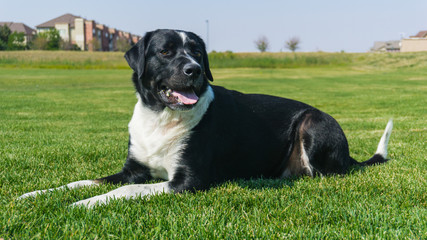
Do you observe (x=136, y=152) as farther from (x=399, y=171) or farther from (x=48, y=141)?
(x=48, y=141)

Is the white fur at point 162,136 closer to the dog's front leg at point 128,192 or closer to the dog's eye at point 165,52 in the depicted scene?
the dog's front leg at point 128,192

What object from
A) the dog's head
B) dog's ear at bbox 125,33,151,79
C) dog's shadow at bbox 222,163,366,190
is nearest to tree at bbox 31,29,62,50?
dog's ear at bbox 125,33,151,79

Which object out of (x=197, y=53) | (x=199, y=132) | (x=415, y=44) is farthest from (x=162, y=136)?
(x=415, y=44)

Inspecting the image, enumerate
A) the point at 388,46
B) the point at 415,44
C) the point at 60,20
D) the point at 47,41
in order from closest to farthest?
the point at 415,44 → the point at 47,41 → the point at 60,20 → the point at 388,46

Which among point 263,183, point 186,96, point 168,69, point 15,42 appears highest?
point 15,42

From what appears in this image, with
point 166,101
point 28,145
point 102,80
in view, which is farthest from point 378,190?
point 102,80

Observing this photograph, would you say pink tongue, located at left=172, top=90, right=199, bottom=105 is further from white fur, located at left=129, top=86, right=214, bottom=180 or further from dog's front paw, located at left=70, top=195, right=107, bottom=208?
dog's front paw, located at left=70, top=195, right=107, bottom=208

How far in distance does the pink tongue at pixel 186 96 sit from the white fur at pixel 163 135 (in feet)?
0.38

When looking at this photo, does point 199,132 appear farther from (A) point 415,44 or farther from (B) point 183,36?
(A) point 415,44

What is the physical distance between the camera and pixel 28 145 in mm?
6875

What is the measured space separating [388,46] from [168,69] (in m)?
164

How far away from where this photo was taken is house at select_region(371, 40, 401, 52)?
490 feet

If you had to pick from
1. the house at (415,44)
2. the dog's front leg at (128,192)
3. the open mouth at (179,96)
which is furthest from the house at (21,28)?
the dog's front leg at (128,192)

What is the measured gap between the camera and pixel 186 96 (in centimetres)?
399
